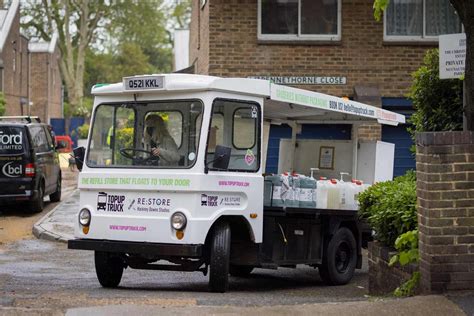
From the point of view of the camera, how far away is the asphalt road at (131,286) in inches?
327

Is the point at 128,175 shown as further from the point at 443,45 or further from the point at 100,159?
the point at 443,45

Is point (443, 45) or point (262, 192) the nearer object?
point (443, 45)

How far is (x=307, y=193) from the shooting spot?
1060 centimetres

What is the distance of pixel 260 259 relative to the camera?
10109 millimetres

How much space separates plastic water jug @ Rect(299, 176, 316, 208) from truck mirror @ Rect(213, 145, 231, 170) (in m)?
1.47

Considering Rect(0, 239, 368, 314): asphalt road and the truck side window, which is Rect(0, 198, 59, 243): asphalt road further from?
the truck side window

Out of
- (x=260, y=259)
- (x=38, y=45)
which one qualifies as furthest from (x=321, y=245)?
(x=38, y=45)

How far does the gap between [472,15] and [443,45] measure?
842 millimetres

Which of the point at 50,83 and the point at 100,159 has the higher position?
the point at 50,83

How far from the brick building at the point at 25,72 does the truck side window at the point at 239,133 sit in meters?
36.3

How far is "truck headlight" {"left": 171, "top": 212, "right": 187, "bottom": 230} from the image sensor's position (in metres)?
9.22

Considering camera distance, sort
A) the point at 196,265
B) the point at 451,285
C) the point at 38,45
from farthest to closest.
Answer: the point at 38,45
the point at 196,265
the point at 451,285

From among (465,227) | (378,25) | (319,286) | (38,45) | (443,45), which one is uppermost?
(38,45)

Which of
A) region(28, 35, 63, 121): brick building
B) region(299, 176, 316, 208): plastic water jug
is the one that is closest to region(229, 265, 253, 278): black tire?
region(299, 176, 316, 208): plastic water jug
